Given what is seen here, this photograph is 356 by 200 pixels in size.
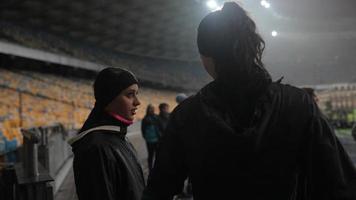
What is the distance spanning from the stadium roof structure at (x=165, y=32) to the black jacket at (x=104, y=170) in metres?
12.0

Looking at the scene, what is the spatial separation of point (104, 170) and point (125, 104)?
17.0 inches

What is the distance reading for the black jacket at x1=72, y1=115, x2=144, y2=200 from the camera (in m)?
2.09

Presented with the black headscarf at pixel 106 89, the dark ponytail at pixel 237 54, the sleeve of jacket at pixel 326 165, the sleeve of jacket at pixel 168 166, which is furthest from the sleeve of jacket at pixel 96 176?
the sleeve of jacket at pixel 326 165

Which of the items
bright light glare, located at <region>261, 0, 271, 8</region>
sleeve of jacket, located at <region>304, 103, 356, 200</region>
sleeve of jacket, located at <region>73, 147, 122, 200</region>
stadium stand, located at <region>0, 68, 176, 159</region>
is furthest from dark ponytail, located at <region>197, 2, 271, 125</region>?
bright light glare, located at <region>261, 0, 271, 8</region>

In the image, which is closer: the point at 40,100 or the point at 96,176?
the point at 96,176

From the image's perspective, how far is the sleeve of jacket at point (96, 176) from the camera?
6.82 feet

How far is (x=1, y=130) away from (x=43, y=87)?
29.2ft

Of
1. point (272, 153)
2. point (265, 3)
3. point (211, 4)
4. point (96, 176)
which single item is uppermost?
point (265, 3)

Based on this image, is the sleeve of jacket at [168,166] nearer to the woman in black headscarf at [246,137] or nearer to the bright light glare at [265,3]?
the woman in black headscarf at [246,137]

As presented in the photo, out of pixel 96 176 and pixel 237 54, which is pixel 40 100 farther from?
pixel 237 54

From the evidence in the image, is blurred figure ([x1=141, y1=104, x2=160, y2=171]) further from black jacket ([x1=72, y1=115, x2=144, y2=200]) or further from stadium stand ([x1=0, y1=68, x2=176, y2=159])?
black jacket ([x1=72, y1=115, x2=144, y2=200])

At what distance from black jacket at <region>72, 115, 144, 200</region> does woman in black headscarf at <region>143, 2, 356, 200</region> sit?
706mm

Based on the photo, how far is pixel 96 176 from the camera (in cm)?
210

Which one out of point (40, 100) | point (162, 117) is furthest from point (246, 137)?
point (40, 100)
